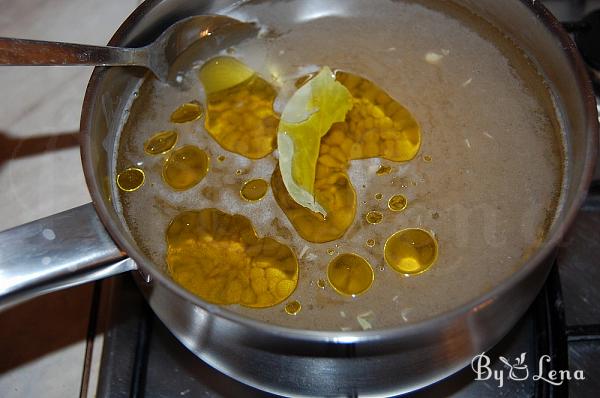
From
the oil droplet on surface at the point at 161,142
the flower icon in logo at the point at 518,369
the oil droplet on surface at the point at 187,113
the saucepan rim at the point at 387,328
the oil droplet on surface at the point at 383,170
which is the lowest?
the flower icon in logo at the point at 518,369

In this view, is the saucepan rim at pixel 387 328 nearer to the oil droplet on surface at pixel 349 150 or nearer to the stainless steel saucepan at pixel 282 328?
the stainless steel saucepan at pixel 282 328

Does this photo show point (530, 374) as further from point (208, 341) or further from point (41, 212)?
point (41, 212)

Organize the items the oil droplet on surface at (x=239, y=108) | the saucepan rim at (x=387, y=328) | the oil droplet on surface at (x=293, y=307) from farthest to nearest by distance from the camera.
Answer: the oil droplet on surface at (x=239, y=108), the oil droplet on surface at (x=293, y=307), the saucepan rim at (x=387, y=328)

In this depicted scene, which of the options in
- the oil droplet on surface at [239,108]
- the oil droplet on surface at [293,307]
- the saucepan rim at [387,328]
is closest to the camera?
the saucepan rim at [387,328]

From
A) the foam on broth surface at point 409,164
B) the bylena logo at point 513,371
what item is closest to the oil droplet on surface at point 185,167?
the foam on broth surface at point 409,164

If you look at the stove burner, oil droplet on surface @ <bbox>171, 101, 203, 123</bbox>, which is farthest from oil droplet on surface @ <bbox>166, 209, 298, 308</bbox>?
the stove burner

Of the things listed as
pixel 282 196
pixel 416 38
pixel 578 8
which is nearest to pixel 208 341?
pixel 282 196

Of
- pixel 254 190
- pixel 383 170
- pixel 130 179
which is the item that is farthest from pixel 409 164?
pixel 130 179

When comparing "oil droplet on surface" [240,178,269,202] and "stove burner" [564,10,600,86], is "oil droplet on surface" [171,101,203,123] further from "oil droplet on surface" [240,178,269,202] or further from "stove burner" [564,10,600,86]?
"stove burner" [564,10,600,86]

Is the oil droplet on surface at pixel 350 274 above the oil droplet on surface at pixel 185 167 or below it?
below
